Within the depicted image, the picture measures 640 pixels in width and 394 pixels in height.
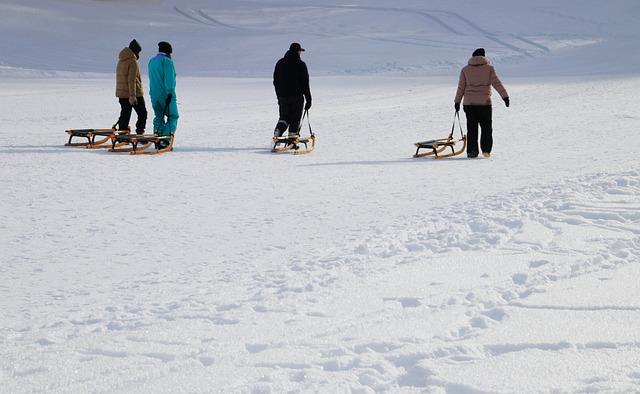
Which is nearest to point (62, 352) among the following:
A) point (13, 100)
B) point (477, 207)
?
point (477, 207)

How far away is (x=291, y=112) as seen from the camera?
12180 mm

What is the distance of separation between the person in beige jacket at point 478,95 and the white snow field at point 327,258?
0.40 m

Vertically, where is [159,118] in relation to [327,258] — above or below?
above

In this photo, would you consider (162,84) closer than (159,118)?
Yes

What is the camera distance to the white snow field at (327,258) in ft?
13.6

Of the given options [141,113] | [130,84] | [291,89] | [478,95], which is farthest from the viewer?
[141,113]

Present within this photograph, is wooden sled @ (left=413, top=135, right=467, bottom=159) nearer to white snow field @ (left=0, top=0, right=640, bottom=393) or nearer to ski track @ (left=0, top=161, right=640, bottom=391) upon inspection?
white snow field @ (left=0, top=0, right=640, bottom=393)

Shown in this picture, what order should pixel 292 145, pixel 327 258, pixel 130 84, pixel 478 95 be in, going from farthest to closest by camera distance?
pixel 130 84 → pixel 292 145 → pixel 478 95 → pixel 327 258

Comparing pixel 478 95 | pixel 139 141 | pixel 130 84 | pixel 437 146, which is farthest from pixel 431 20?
pixel 139 141

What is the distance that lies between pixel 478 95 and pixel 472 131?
0.44m

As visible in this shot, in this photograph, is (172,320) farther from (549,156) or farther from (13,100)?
(13,100)

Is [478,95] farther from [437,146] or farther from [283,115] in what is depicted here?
[283,115]

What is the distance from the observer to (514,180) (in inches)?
361

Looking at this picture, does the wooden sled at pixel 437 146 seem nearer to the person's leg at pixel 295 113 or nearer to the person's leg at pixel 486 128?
the person's leg at pixel 486 128
